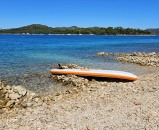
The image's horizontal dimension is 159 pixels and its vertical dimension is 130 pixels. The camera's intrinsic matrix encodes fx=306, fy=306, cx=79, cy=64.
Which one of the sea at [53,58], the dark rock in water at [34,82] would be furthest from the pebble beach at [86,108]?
the sea at [53,58]

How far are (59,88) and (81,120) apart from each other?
730cm

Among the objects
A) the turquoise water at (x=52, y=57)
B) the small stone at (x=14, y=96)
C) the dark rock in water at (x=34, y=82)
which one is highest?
the small stone at (x=14, y=96)

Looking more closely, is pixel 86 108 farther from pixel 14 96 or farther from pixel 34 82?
pixel 34 82

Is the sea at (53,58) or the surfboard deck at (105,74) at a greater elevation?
the surfboard deck at (105,74)

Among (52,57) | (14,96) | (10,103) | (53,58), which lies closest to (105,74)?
(14,96)

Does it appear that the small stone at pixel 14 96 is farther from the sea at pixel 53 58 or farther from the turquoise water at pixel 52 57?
the turquoise water at pixel 52 57

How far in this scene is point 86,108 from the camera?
494 inches

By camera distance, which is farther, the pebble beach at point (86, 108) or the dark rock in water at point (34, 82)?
the dark rock in water at point (34, 82)

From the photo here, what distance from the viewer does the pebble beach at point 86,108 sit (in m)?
10.5

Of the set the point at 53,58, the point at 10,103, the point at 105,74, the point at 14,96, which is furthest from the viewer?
the point at 53,58

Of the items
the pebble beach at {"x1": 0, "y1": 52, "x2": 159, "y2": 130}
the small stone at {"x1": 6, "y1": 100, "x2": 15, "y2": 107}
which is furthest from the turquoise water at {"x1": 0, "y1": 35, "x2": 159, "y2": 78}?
the small stone at {"x1": 6, "y1": 100, "x2": 15, "y2": 107}

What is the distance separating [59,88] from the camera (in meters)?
18.1

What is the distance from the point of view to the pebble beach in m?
10.5

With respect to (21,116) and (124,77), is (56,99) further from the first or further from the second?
(124,77)
